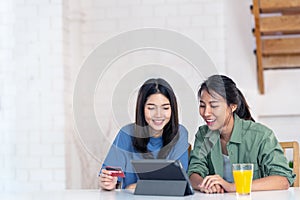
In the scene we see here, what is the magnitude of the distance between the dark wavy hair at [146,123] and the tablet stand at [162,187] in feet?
1.12

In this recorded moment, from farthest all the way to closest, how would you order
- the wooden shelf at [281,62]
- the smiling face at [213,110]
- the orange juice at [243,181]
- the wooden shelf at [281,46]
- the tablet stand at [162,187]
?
the wooden shelf at [281,62] → the wooden shelf at [281,46] → the smiling face at [213,110] → the tablet stand at [162,187] → the orange juice at [243,181]

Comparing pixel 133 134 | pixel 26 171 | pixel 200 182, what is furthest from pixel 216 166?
pixel 26 171

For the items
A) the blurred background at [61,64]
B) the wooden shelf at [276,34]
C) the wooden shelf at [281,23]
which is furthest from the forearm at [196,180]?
the wooden shelf at [281,23]

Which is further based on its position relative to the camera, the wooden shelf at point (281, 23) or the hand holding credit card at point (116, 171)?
the wooden shelf at point (281, 23)

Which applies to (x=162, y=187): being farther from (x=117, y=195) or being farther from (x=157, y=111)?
(x=157, y=111)

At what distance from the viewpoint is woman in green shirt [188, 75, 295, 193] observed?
2.44 meters

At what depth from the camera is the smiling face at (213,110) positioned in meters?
2.47

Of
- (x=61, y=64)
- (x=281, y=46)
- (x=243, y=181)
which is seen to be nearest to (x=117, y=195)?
(x=243, y=181)

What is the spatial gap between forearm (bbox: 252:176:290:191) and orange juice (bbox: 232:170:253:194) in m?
0.21

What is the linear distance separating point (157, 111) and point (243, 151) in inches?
15.3

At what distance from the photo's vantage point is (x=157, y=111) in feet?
8.27

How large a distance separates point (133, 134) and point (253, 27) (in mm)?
2034

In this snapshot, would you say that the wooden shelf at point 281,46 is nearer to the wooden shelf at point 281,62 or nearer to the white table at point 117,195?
the wooden shelf at point 281,62

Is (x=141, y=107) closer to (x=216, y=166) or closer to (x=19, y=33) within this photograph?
(x=216, y=166)
